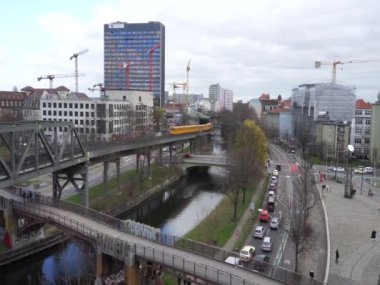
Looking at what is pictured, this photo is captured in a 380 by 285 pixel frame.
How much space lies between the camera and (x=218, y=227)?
39781mm

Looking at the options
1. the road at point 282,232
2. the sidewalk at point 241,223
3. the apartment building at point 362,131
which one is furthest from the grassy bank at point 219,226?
the apartment building at point 362,131

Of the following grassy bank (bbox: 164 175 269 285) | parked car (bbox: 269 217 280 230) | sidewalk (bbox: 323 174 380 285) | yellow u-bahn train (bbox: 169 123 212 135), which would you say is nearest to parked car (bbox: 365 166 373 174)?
sidewalk (bbox: 323 174 380 285)

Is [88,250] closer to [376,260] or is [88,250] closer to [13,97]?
[376,260]

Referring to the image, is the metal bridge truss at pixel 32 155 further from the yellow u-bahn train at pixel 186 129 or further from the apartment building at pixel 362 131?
the apartment building at pixel 362 131

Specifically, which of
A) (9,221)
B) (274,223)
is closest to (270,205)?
(274,223)

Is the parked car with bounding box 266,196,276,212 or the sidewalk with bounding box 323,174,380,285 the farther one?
the parked car with bounding box 266,196,276,212

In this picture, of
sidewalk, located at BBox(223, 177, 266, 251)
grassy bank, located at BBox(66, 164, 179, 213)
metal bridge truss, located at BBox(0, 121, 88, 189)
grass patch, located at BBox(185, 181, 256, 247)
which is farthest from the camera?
grassy bank, located at BBox(66, 164, 179, 213)

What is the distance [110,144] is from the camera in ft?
175

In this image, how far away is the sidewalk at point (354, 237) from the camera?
1126 inches

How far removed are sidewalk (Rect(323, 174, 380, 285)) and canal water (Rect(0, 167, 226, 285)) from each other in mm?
14113

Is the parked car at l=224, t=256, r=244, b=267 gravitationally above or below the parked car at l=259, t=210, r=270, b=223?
above

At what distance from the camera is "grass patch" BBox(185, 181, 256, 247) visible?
36.3 meters

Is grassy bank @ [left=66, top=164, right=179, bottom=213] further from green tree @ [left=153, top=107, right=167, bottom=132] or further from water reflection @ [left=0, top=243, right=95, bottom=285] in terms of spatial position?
green tree @ [left=153, top=107, right=167, bottom=132]

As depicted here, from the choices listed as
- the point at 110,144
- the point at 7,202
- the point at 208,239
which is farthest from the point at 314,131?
the point at 7,202
